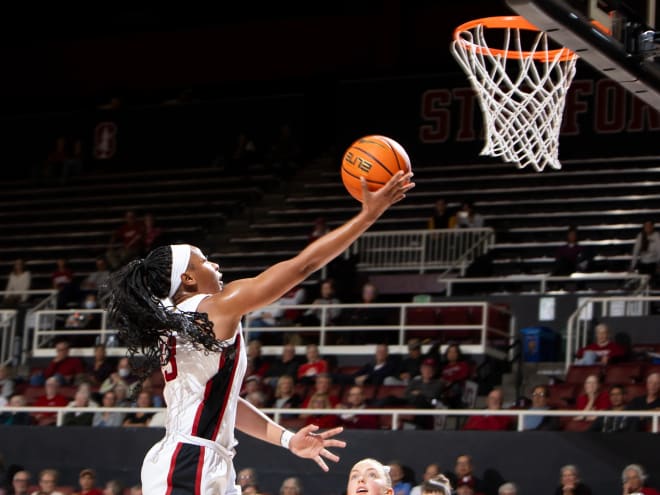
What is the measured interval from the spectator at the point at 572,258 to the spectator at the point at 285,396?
12.7ft

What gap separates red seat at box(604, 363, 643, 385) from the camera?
38.1 ft

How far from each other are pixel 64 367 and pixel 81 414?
187 centimetres

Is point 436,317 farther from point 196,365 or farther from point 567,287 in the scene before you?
point 196,365

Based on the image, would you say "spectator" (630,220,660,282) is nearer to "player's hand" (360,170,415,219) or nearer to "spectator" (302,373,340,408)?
"spectator" (302,373,340,408)

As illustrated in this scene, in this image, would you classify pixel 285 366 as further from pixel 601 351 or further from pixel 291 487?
pixel 601 351

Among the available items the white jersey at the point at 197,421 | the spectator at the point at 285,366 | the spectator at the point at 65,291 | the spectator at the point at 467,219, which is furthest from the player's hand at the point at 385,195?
the spectator at the point at 65,291

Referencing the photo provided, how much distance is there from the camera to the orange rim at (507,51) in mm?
7637

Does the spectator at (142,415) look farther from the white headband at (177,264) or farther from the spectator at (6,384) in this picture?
the white headband at (177,264)

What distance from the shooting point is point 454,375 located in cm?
1246

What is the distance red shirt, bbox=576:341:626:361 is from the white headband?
8318 mm

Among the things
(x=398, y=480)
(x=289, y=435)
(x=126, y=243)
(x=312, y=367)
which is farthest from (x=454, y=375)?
(x=289, y=435)

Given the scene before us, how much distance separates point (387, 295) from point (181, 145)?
6952mm

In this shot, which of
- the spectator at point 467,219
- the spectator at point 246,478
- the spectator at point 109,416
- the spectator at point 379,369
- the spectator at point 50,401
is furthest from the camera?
the spectator at point 467,219

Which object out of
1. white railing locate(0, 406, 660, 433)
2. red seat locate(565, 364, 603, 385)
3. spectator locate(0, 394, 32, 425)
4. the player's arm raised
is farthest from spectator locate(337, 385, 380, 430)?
the player's arm raised
